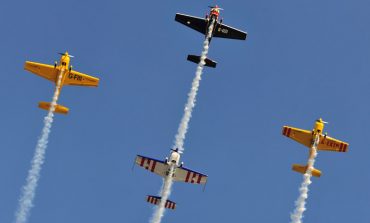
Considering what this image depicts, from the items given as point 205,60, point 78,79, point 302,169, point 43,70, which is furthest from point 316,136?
point 43,70

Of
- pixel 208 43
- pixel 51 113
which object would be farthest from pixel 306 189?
pixel 51 113

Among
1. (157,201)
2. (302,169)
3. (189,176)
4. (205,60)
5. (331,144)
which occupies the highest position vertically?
(205,60)

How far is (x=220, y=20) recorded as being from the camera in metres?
108

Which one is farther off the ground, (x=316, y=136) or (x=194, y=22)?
(x=194, y=22)

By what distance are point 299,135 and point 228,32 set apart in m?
16.4

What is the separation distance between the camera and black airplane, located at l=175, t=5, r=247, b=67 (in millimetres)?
107375

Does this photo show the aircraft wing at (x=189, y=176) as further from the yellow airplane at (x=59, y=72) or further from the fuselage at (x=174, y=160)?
the yellow airplane at (x=59, y=72)

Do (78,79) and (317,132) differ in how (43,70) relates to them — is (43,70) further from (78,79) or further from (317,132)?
(317,132)

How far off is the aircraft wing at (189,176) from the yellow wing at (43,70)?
21.7m

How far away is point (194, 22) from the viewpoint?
10800 cm

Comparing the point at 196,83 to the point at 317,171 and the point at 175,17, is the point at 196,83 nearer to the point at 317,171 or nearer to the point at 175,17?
the point at 175,17

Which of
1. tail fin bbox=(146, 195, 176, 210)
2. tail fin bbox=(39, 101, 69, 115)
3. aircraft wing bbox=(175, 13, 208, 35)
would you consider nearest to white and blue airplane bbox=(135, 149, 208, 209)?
tail fin bbox=(146, 195, 176, 210)

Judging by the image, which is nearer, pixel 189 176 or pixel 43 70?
pixel 189 176

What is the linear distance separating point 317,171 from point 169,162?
63.7 ft
